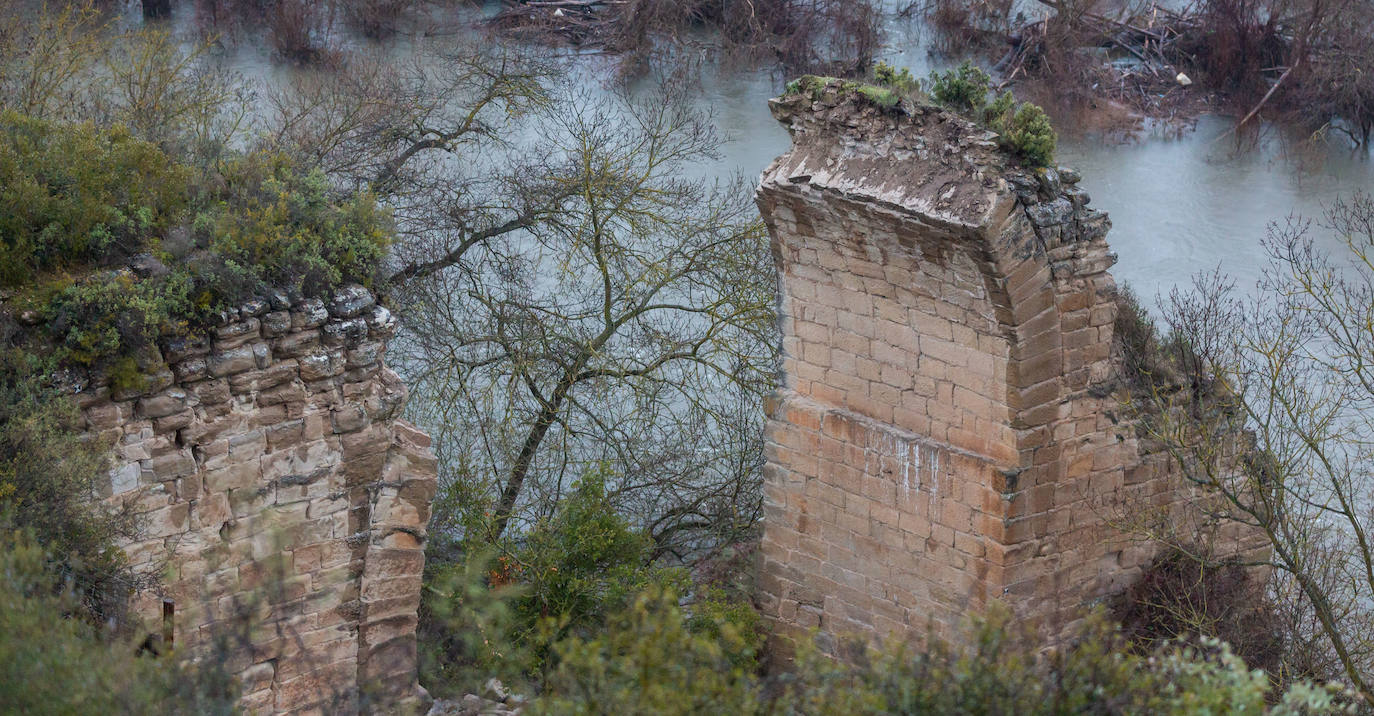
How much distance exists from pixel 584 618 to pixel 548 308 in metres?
3.49

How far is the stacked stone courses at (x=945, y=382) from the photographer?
6.56 m

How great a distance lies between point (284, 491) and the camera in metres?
6.03

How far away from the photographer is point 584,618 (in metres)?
8.55

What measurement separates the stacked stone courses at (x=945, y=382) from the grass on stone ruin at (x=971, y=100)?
0.08 metres

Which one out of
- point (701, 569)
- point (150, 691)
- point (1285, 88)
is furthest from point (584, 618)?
point (1285, 88)

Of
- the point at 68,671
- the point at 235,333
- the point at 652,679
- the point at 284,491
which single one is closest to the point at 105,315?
the point at 235,333

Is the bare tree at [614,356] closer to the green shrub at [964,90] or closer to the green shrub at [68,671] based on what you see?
the green shrub at [964,90]

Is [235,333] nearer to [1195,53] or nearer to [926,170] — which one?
[926,170]

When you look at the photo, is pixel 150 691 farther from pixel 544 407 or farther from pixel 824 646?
pixel 544 407

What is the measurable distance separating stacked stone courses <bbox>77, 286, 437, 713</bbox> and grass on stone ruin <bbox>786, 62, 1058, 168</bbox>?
104 inches

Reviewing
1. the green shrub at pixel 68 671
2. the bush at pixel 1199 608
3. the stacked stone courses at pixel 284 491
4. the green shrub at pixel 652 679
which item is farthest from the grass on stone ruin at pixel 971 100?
the green shrub at pixel 68 671

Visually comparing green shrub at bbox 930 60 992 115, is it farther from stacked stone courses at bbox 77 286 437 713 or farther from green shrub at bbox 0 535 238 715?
green shrub at bbox 0 535 238 715

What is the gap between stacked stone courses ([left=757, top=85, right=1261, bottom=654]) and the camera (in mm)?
6559

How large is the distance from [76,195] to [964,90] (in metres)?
4.15
